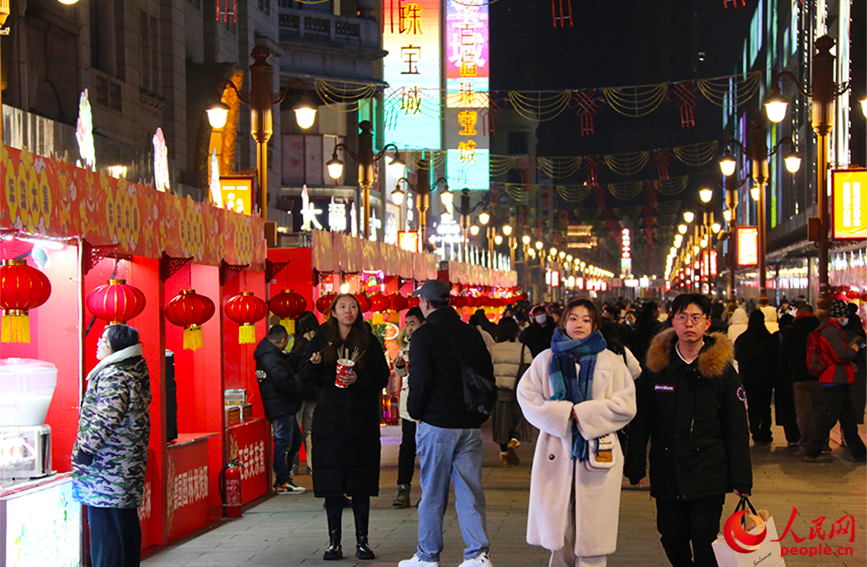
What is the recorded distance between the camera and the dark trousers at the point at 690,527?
18.8ft

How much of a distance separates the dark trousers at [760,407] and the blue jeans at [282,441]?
6.66m

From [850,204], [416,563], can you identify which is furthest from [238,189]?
[416,563]

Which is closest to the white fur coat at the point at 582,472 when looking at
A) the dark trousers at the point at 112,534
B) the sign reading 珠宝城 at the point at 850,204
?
the dark trousers at the point at 112,534

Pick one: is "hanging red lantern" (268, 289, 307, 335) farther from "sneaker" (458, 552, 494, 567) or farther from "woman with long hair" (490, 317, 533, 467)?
"sneaker" (458, 552, 494, 567)

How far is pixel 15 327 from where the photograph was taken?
6367mm

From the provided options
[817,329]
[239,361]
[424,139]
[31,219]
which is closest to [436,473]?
[31,219]

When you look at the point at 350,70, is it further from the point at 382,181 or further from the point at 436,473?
the point at 436,473

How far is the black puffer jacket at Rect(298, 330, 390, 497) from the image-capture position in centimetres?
761

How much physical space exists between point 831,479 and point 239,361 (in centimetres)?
694

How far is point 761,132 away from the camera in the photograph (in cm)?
2247

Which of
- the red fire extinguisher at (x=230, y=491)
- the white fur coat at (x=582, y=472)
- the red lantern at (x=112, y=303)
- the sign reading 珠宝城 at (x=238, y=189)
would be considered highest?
the sign reading 珠宝城 at (x=238, y=189)

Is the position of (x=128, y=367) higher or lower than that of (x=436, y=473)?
higher

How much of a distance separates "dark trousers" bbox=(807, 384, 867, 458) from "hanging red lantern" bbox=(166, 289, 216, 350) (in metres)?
7.63

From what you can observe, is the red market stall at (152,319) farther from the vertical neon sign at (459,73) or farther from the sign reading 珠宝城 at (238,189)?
the vertical neon sign at (459,73)
